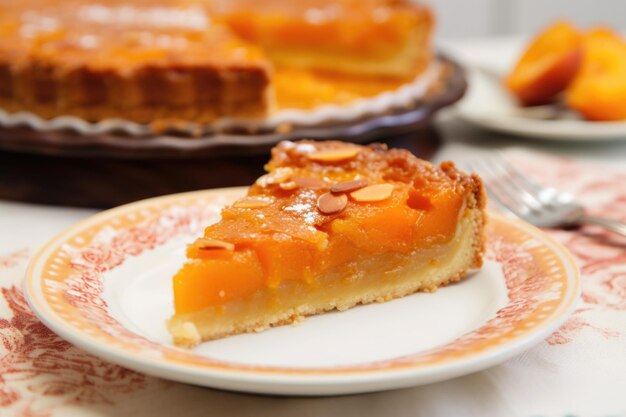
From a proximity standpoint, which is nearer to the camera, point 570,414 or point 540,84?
point 570,414

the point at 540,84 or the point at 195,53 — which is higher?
the point at 195,53

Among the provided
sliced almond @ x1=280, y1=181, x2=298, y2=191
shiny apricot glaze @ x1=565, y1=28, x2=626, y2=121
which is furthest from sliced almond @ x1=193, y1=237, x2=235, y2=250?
shiny apricot glaze @ x1=565, y1=28, x2=626, y2=121

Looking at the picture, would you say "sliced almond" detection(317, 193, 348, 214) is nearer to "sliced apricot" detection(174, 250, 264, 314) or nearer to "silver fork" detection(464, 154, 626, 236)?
"sliced apricot" detection(174, 250, 264, 314)

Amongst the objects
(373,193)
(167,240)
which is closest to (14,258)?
(167,240)

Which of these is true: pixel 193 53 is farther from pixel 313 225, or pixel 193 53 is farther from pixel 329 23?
pixel 313 225

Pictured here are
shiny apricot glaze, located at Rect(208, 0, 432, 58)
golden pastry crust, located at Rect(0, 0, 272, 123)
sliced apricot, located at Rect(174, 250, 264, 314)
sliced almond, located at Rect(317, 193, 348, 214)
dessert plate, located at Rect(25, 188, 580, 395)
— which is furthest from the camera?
shiny apricot glaze, located at Rect(208, 0, 432, 58)

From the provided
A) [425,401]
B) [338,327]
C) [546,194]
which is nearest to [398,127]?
[546,194]

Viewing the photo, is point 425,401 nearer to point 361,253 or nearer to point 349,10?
point 361,253
